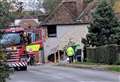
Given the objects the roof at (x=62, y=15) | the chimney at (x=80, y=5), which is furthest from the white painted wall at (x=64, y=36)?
the chimney at (x=80, y=5)

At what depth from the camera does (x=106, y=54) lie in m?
35.3

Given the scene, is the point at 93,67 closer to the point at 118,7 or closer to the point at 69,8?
the point at 118,7

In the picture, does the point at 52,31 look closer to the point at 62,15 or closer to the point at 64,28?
the point at 64,28

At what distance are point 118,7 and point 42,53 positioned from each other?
400 inches

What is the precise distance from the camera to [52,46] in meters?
61.5

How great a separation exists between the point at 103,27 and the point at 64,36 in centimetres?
1781

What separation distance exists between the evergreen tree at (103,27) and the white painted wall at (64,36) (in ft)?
52.9

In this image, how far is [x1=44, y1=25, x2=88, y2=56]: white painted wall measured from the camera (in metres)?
60.4

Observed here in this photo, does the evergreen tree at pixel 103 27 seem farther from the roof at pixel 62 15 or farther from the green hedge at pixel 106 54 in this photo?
the roof at pixel 62 15

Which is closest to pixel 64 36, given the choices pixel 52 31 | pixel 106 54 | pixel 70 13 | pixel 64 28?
pixel 64 28

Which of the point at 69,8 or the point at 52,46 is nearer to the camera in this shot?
the point at 52,46

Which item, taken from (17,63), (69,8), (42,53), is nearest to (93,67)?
(17,63)

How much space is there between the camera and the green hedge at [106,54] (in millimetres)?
33938

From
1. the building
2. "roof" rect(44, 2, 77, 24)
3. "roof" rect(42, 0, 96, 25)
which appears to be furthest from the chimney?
the building
